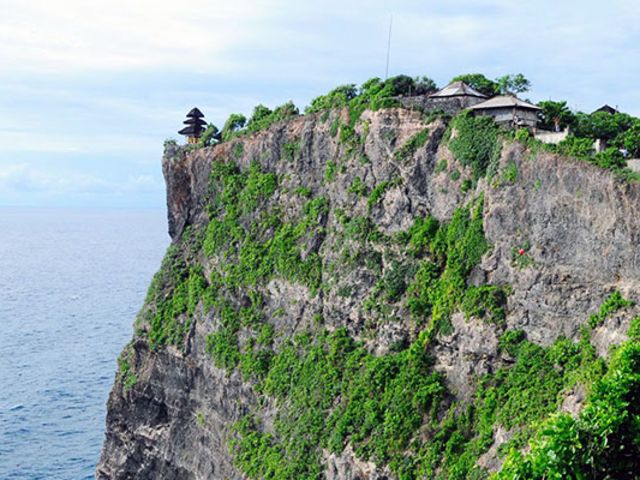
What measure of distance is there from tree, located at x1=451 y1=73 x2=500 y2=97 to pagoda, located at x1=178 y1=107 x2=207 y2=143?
22.4 metres

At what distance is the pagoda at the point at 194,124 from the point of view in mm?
60406

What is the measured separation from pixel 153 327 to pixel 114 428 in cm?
854

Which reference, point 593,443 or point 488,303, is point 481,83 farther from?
point 593,443

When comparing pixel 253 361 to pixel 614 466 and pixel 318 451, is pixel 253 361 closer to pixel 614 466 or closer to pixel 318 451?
pixel 318 451

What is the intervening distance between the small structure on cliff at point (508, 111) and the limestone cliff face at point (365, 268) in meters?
2.56

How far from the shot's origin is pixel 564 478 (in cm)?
1903

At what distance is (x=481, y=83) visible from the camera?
48.8 meters

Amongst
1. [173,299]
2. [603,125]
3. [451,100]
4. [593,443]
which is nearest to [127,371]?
[173,299]

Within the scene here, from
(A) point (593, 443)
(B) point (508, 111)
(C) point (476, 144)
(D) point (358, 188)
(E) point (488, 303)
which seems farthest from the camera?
(D) point (358, 188)

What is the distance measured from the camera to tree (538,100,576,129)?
147ft

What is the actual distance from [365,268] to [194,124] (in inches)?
955

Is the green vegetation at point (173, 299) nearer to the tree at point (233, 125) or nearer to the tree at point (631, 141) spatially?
the tree at point (233, 125)

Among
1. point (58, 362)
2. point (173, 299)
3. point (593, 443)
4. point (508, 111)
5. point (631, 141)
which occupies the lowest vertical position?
point (58, 362)

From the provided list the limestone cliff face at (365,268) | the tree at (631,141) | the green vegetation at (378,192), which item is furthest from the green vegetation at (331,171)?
the tree at (631,141)
